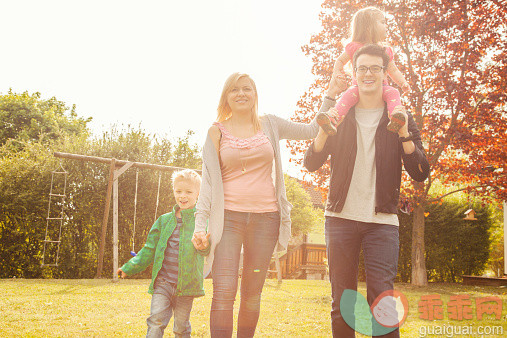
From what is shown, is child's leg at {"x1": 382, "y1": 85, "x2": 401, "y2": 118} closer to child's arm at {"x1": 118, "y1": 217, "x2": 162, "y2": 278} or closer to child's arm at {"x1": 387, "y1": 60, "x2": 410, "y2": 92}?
child's arm at {"x1": 387, "y1": 60, "x2": 410, "y2": 92}

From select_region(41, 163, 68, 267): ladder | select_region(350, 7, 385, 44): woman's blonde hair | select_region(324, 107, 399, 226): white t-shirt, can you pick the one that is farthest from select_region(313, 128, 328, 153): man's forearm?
select_region(41, 163, 68, 267): ladder

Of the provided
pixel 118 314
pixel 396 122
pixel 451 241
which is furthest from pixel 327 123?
pixel 451 241

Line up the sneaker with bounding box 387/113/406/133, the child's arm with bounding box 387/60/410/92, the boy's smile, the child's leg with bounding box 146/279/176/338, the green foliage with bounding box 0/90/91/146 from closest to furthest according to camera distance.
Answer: the sneaker with bounding box 387/113/406/133 < the child's arm with bounding box 387/60/410/92 < the child's leg with bounding box 146/279/176/338 < the boy's smile < the green foliage with bounding box 0/90/91/146

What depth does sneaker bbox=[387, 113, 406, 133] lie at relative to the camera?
2.24 metres

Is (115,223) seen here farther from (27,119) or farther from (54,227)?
Result: (27,119)

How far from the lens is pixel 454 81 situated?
9.24m

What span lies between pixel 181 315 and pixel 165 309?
15cm

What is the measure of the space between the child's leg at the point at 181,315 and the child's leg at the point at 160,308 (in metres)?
0.05

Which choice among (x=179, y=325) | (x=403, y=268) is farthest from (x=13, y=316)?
(x=403, y=268)

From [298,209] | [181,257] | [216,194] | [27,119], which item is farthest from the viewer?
[27,119]

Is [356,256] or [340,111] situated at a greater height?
[340,111]

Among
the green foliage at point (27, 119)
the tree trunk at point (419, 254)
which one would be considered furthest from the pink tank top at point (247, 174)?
the green foliage at point (27, 119)

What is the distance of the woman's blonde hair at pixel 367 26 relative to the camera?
262cm

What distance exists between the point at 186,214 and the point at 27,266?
9285 millimetres
